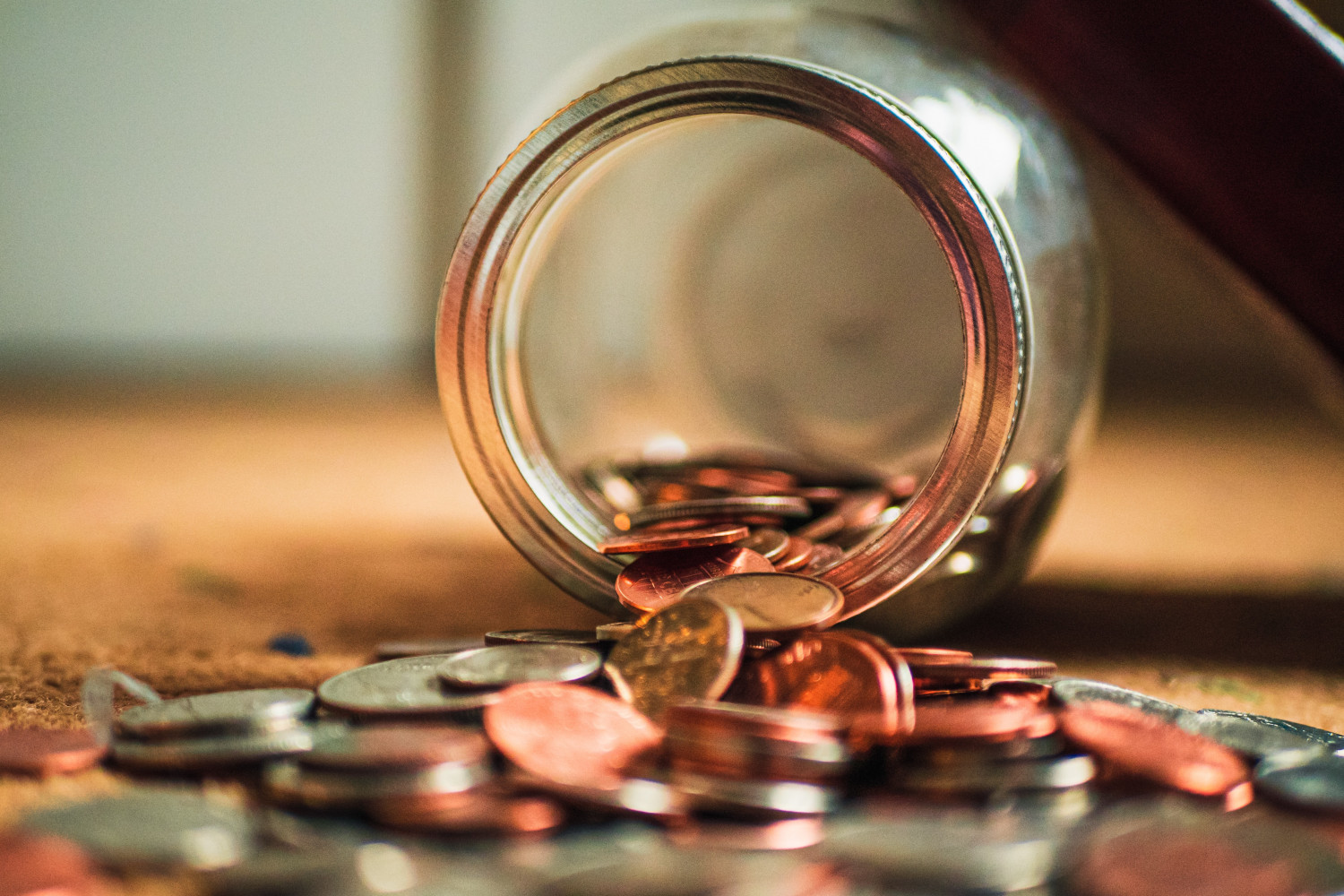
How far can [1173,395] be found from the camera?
3750 mm

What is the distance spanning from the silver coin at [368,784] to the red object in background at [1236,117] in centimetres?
80

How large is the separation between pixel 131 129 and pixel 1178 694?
3774mm

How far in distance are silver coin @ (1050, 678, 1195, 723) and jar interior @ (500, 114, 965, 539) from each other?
624 mm

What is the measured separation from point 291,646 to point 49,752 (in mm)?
311

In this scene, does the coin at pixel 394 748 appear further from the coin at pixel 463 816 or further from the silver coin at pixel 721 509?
the silver coin at pixel 721 509

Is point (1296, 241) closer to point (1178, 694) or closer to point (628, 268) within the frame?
point (1178, 694)

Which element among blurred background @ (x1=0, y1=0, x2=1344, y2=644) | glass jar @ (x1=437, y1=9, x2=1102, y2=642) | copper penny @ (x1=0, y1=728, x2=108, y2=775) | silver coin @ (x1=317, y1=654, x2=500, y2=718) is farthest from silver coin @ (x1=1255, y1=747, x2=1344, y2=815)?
blurred background @ (x1=0, y1=0, x2=1344, y2=644)

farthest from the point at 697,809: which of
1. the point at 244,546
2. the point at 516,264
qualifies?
the point at 244,546

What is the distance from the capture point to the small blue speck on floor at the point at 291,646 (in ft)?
3.12

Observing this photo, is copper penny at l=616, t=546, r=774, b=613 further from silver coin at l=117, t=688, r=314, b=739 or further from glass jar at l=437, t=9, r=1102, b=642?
silver coin at l=117, t=688, r=314, b=739

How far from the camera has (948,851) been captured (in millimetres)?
509

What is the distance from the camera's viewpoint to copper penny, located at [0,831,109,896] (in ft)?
1.56

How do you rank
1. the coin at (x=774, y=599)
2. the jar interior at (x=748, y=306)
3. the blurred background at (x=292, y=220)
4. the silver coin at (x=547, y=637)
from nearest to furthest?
the coin at (x=774, y=599), the silver coin at (x=547, y=637), the jar interior at (x=748, y=306), the blurred background at (x=292, y=220)

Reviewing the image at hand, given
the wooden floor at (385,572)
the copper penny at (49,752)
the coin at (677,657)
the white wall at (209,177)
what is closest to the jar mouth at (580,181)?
the coin at (677,657)
